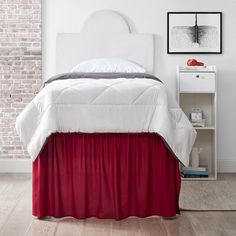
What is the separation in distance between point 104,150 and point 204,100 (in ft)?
8.21

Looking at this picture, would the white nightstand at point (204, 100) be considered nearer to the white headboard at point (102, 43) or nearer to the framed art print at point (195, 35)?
the framed art print at point (195, 35)

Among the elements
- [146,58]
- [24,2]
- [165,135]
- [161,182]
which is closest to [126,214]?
[161,182]

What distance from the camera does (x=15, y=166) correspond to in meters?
5.92

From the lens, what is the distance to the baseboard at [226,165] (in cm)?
602

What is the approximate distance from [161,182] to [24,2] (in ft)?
9.82

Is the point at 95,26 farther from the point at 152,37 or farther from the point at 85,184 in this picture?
the point at 85,184

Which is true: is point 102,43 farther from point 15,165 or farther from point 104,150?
point 104,150

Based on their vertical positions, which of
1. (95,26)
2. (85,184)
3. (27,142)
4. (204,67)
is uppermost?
(95,26)

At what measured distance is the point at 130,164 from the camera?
3750 millimetres

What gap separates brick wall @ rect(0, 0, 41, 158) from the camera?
5.89m

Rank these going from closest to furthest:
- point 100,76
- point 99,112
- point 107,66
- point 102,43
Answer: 1. point 99,112
2. point 100,76
3. point 107,66
4. point 102,43

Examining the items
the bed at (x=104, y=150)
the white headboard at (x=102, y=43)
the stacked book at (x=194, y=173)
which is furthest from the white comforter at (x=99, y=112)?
the white headboard at (x=102, y=43)

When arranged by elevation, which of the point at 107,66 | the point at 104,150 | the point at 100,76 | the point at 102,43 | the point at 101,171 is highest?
the point at 102,43

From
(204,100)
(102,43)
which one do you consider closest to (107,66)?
(102,43)
